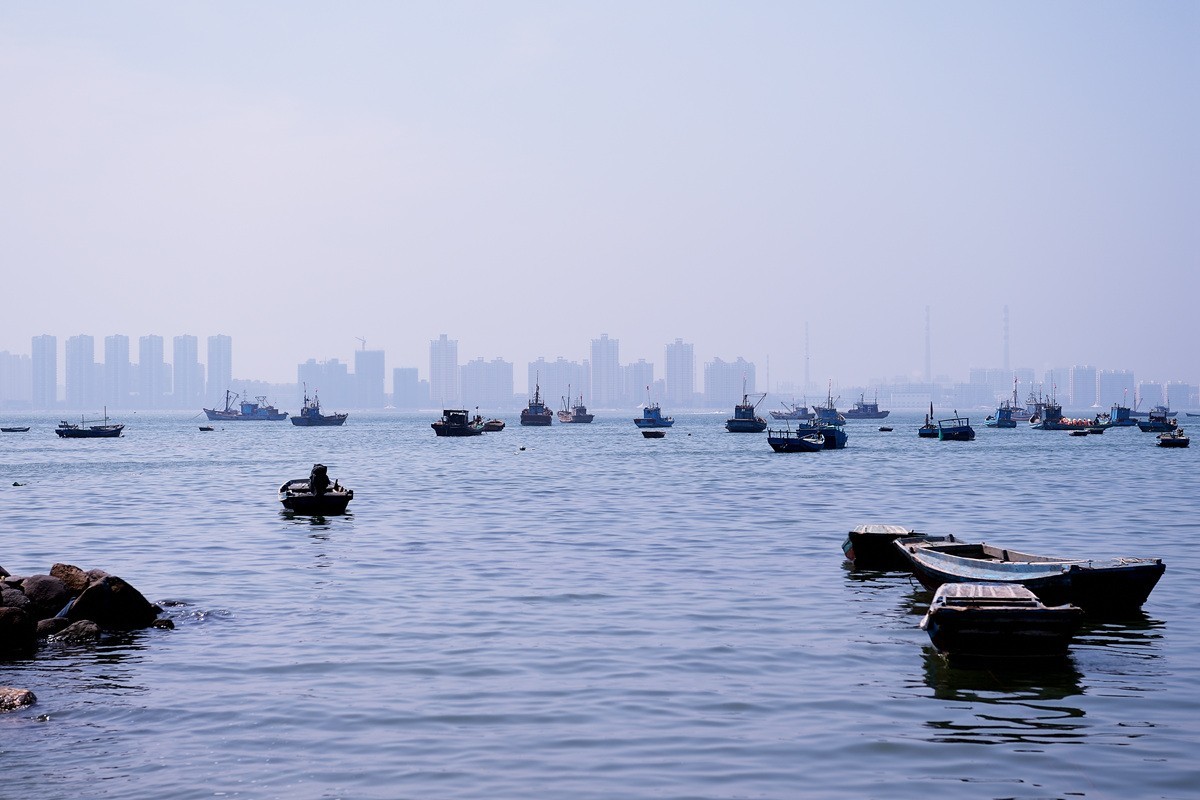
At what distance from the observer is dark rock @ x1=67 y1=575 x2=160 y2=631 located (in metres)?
23.9

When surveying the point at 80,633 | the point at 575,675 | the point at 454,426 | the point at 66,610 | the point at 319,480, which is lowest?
the point at 575,675

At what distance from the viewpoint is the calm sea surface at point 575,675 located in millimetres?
Result: 14430

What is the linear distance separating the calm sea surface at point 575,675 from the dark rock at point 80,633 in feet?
1.80

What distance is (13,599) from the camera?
23.4 meters

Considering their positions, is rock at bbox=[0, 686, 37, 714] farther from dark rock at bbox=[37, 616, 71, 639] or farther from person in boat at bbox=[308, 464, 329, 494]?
person in boat at bbox=[308, 464, 329, 494]

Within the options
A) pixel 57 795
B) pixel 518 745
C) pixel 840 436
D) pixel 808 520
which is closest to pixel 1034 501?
pixel 808 520

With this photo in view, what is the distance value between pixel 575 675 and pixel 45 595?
493 inches

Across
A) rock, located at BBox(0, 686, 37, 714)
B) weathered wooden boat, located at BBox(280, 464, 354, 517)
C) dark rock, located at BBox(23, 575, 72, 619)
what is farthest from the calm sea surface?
dark rock, located at BBox(23, 575, 72, 619)

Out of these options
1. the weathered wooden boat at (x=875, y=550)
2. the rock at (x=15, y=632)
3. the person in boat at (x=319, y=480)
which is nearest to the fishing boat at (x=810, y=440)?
the person in boat at (x=319, y=480)

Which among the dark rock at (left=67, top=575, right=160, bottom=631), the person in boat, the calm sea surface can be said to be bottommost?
the calm sea surface

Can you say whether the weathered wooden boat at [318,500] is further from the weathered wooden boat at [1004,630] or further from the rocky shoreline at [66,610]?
the weathered wooden boat at [1004,630]

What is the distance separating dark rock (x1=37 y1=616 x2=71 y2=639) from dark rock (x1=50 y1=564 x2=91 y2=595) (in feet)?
5.27

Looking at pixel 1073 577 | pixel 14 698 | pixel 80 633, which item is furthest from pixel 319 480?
pixel 1073 577

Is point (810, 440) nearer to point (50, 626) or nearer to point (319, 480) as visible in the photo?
point (319, 480)
